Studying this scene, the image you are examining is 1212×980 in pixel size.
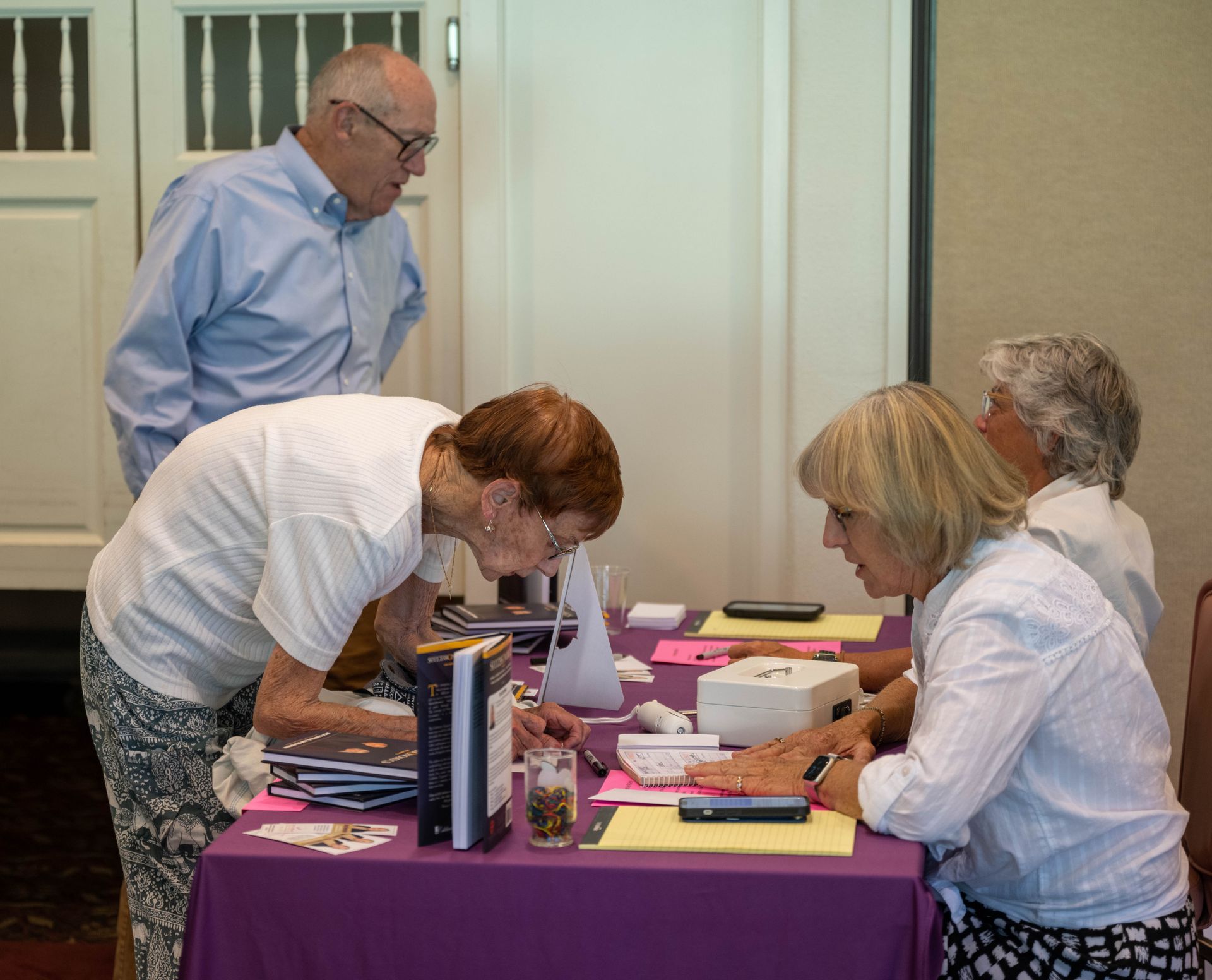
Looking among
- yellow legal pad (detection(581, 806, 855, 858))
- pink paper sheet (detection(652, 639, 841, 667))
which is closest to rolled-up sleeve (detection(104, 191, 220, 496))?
pink paper sheet (detection(652, 639, 841, 667))

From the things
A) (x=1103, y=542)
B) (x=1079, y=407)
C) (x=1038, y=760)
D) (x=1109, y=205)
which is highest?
(x=1109, y=205)

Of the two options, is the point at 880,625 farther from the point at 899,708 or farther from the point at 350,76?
the point at 350,76

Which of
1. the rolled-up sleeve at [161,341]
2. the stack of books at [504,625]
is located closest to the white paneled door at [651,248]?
the rolled-up sleeve at [161,341]

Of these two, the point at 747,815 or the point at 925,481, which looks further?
the point at 925,481

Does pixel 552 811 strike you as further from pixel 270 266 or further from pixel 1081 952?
pixel 270 266

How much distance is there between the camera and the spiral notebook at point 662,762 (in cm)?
158

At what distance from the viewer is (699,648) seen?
2.45 meters

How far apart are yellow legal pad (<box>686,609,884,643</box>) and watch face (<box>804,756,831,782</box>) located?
3.22 feet

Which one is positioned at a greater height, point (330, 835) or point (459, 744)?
point (459, 744)

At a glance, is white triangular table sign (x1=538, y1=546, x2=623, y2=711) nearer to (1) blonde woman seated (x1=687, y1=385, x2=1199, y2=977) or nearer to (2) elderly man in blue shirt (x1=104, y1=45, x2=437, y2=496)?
(1) blonde woman seated (x1=687, y1=385, x2=1199, y2=977)

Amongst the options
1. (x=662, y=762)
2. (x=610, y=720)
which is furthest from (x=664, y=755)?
(x=610, y=720)

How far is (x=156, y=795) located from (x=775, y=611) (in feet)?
4.67

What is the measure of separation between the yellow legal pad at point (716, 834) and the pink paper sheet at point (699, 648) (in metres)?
0.86

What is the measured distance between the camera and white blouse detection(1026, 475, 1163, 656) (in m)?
2.17
